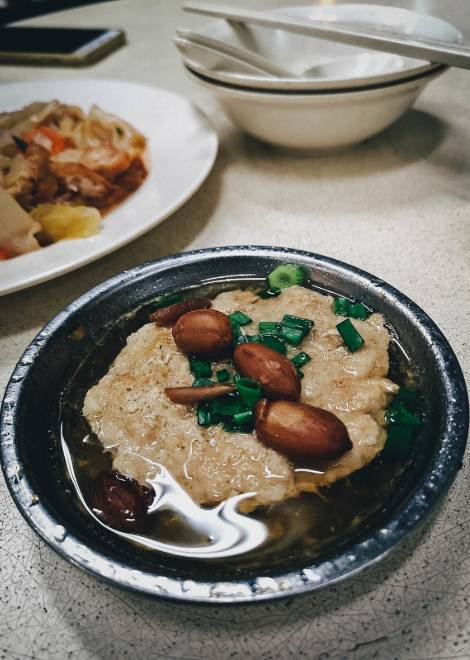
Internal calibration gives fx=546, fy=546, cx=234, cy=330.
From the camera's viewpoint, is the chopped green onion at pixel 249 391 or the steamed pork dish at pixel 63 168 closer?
the chopped green onion at pixel 249 391

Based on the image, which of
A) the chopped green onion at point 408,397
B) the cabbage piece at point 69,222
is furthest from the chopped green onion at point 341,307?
the cabbage piece at point 69,222

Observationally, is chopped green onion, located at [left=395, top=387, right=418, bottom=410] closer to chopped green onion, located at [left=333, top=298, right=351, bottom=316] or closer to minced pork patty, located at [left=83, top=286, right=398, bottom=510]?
minced pork patty, located at [left=83, top=286, right=398, bottom=510]

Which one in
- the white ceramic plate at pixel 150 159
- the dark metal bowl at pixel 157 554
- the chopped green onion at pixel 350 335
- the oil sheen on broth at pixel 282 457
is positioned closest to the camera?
the dark metal bowl at pixel 157 554

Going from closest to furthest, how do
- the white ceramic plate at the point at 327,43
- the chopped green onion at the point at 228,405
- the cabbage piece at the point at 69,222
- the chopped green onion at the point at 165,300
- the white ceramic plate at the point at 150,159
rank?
1. the chopped green onion at the point at 228,405
2. the chopped green onion at the point at 165,300
3. the white ceramic plate at the point at 150,159
4. the cabbage piece at the point at 69,222
5. the white ceramic plate at the point at 327,43

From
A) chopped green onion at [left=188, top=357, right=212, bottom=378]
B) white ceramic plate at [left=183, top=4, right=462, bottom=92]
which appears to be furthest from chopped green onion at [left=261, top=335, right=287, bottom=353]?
white ceramic plate at [left=183, top=4, right=462, bottom=92]

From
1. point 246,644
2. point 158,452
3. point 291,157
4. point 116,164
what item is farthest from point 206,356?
point 291,157

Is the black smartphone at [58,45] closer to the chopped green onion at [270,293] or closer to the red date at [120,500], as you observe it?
the chopped green onion at [270,293]

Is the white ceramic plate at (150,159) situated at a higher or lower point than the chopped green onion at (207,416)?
higher
